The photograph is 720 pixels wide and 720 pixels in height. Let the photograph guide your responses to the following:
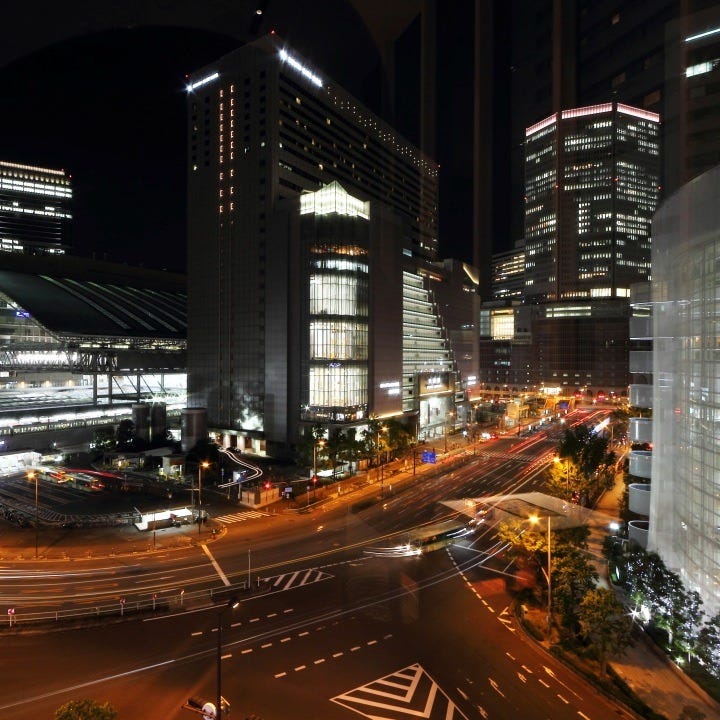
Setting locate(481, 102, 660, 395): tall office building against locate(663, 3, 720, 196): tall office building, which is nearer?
locate(663, 3, 720, 196): tall office building

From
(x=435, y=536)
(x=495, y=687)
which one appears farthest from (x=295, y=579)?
(x=495, y=687)

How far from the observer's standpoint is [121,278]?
104 metres

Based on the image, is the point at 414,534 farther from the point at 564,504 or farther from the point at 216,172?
the point at 216,172

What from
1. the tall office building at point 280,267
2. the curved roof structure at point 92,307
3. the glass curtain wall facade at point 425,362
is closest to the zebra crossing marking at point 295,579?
the tall office building at point 280,267

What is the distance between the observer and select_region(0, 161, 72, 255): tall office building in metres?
113

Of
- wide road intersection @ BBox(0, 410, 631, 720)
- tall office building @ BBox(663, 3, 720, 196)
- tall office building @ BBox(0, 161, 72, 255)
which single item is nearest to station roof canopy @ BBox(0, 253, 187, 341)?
tall office building @ BBox(0, 161, 72, 255)

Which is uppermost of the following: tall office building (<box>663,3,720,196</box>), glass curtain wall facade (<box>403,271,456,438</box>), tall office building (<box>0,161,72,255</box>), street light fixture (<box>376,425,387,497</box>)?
tall office building (<box>0,161,72,255</box>)

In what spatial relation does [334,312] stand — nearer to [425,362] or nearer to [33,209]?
[425,362]

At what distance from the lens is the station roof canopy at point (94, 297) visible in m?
75.4

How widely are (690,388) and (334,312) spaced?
166 ft

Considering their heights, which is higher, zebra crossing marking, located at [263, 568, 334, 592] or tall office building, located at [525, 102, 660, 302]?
tall office building, located at [525, 102, 660, 302]

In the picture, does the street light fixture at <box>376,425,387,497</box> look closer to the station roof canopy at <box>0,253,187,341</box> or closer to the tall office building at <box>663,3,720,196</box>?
the tall office building at <box>663,3,720,196</box>

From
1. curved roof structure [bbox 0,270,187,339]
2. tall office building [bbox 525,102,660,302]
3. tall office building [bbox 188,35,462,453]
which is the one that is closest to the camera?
tall office building [bbox 188,35,462,453]

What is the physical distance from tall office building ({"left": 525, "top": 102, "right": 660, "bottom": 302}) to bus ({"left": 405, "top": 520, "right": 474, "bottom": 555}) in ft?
380
